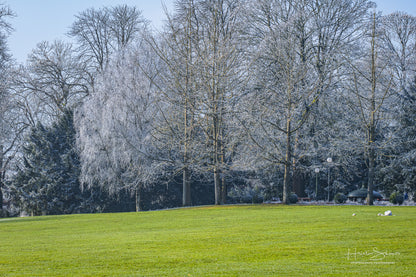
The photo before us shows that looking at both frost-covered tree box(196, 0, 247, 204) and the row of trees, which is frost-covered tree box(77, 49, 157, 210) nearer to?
the row of trees

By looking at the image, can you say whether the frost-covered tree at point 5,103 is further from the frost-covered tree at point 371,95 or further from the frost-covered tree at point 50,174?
the frost-covered tree at point 371,95

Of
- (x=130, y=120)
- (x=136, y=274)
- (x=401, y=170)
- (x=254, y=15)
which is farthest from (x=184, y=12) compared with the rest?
(x=136, y=274)

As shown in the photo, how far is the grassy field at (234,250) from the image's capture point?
7.67 m

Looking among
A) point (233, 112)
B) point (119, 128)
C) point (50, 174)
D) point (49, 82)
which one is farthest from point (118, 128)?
point (49, 82)

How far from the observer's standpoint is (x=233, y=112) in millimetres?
23594

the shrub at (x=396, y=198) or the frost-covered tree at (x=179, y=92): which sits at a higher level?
the frost-covered tree at (x=179, y=92)

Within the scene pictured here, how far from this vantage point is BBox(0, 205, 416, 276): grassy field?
767cm

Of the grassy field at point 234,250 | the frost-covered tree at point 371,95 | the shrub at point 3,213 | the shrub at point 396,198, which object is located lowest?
the shrub at point 3,213

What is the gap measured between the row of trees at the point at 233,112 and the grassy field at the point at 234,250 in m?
10.5

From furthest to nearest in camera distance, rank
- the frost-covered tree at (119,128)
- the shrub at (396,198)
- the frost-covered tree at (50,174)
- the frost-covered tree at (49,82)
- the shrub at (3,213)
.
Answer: the frost-covered tree at (49,82)
the shrub at (3,213)
the frost-covered tree at (50,174)
the frost-covered tree at (119,128)
the shrub at (396,198)

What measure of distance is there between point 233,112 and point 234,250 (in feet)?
47.5

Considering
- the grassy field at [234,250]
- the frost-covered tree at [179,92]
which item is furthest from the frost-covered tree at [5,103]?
the grassy field at [234,250]

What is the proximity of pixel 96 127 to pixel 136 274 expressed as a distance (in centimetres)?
2162

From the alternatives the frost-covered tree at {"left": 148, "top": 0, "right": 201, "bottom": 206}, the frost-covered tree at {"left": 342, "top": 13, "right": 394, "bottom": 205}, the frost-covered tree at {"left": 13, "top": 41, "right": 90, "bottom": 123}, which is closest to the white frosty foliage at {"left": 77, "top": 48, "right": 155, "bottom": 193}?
the frost-covered tree at {"left": 148, "top": 0, "right": 201, "bottom": 206}
